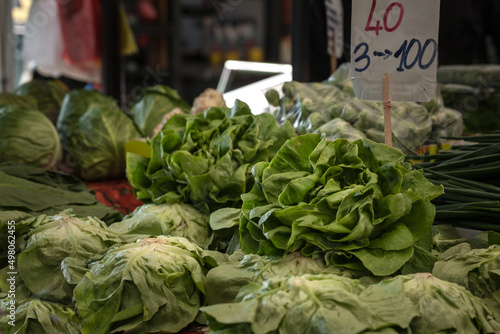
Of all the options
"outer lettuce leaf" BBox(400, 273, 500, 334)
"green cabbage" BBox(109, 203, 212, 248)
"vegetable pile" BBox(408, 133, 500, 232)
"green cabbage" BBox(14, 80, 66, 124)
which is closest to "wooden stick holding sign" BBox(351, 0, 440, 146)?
"vegetable pile" BBox(408, 133, 500, 232)

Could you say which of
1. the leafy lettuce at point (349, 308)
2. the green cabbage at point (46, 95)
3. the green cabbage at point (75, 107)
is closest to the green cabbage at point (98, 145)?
the green cabbage at point (75, 107)

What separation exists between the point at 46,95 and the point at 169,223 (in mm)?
1877

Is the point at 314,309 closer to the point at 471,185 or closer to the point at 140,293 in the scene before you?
the point at 140,293

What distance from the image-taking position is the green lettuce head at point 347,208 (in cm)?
126

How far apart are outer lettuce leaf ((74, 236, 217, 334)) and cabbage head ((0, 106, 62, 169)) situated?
1.37m

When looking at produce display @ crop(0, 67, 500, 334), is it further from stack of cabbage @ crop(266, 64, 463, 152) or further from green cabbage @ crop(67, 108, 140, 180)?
green cabbage @ crop(67, 108, 140, 180)

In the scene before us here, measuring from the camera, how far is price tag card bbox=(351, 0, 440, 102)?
1.60 meters

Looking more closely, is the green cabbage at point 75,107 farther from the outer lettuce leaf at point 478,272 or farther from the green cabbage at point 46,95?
the outer lettuce leaf at point 478,272

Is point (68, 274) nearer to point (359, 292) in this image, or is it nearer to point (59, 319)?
point (59, 319)

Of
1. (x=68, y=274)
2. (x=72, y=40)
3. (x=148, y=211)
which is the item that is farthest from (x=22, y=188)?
(x=72, y=40)

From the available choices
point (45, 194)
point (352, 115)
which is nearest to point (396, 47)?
point (352, 115)

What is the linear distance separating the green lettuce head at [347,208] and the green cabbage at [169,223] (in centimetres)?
36

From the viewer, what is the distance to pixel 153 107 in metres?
2.94

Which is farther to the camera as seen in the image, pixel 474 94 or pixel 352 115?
pixel 474 94
